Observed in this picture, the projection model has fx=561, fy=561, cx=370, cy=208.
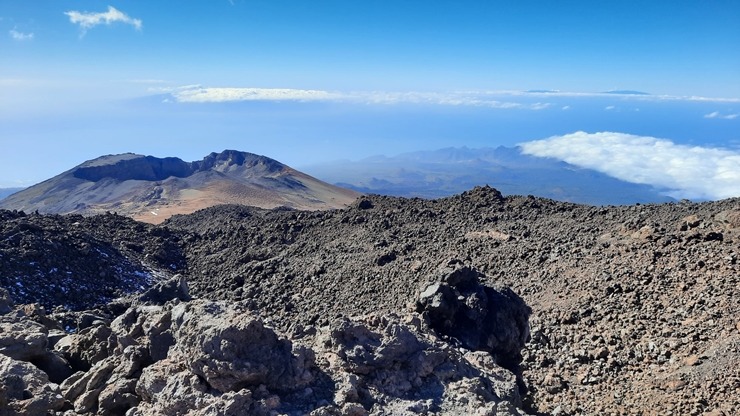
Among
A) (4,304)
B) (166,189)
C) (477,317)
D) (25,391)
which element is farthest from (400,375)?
(166,189)

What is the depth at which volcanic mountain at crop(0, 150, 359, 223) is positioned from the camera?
50.0 meters

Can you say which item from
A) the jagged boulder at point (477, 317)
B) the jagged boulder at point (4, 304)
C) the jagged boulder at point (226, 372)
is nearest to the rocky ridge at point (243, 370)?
the jagged boulder at point (226, 372)

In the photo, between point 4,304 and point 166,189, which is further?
point 166,189

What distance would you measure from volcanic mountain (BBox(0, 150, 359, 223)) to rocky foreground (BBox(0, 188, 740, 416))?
23770mm

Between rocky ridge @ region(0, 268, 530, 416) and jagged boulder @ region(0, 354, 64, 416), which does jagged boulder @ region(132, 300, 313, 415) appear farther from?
jagged boulder @ region(0, 354, 64, 416)

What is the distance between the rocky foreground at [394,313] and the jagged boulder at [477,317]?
0.03 meters

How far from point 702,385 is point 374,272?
27.3 ft

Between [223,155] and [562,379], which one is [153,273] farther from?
[223,155]

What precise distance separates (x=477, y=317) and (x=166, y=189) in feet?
165

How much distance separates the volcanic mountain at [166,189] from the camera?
49969 mm

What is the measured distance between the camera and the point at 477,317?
859cm

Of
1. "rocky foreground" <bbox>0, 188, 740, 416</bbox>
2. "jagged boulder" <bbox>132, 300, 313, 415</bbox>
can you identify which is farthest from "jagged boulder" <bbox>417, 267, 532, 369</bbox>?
"jagged boulder" <bbox>132, 300, 313, 415</bbox>

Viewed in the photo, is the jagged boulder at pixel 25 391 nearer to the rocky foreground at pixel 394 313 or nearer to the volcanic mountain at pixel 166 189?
the rocky foreground at pixel 394 313

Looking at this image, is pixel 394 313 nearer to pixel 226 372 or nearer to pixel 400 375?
pixel 400 375
